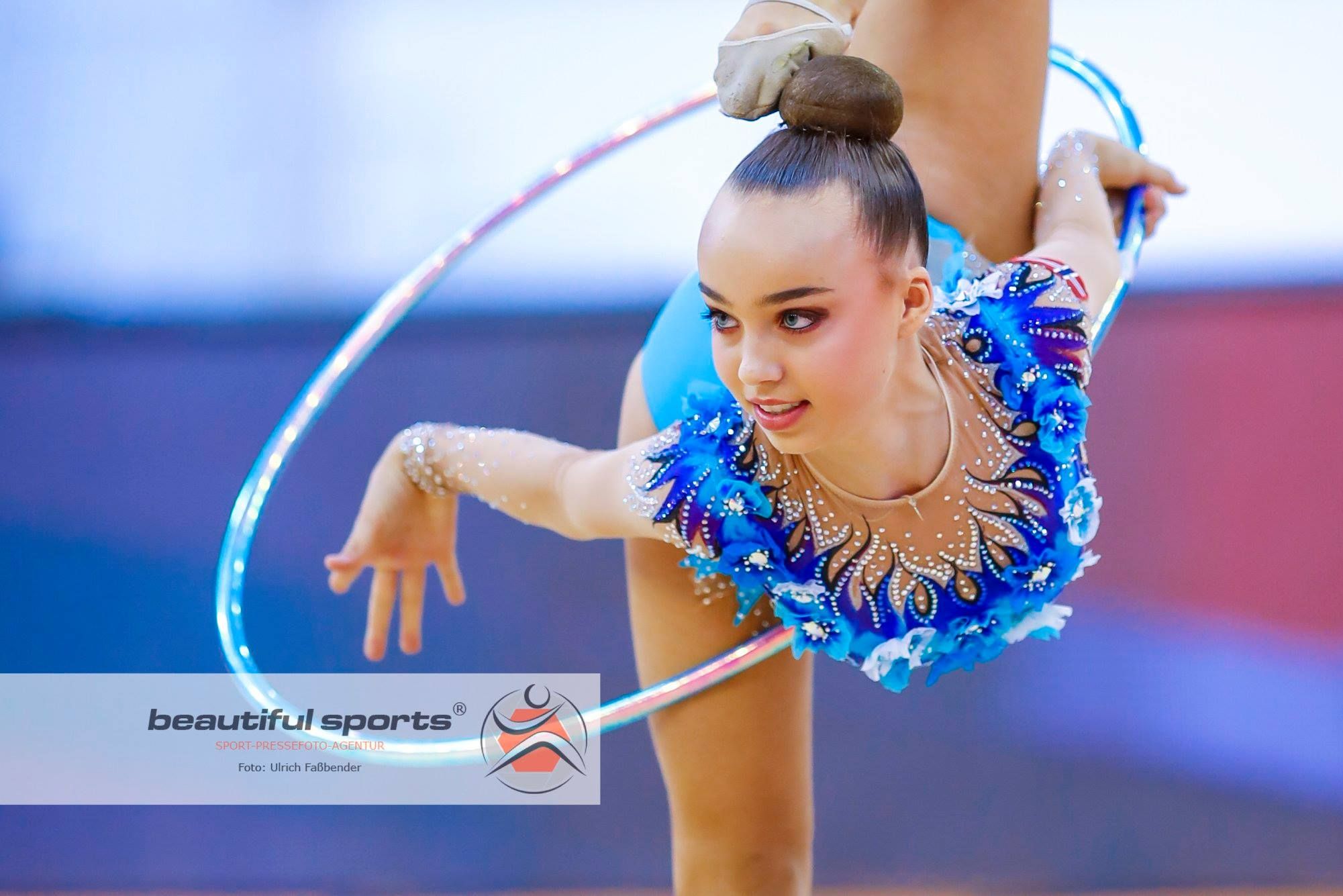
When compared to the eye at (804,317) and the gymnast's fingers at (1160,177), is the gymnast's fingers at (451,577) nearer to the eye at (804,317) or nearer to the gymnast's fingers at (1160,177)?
the eye at (804,317)

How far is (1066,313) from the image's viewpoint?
48.8 inches

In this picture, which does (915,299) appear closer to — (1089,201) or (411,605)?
(1089,201)

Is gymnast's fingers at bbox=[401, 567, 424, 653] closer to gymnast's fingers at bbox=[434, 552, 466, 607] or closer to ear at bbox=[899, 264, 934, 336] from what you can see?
gymnast's fingers at bbox=[434, 552, 466, 607]

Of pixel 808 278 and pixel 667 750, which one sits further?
pixel 667 750

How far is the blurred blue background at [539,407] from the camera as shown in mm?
2855

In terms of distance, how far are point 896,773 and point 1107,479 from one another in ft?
2.66

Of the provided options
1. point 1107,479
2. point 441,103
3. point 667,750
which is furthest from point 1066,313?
point 441,103

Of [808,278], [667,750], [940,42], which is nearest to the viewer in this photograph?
[808,278]

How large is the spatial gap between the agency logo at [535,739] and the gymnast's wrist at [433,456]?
0.36 metres

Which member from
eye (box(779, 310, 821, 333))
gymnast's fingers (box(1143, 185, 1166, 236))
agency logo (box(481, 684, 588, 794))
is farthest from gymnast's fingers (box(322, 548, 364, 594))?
gymnast's fingers (box(1143, 185, 1166, 236))

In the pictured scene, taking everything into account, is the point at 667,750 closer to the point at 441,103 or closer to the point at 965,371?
the point at 965,371

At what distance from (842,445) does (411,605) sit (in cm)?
75

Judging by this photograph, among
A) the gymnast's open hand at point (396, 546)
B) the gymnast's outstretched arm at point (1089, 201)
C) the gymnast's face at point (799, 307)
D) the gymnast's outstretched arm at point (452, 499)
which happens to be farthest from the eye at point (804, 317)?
the gymnast's open hand at point (396, 546)

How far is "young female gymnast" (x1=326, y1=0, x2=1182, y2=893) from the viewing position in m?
1.05
